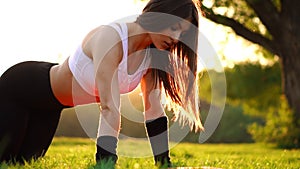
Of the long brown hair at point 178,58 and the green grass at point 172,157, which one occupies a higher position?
the long brown hair at point 178,58

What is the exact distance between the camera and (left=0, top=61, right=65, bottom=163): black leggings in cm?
362

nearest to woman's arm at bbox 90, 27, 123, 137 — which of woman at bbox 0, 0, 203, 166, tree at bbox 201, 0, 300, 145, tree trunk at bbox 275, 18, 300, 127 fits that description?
woman at bbox 0, 0, 203, 166

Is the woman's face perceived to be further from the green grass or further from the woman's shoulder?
the green grass

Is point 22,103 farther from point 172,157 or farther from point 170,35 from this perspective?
point 172,157

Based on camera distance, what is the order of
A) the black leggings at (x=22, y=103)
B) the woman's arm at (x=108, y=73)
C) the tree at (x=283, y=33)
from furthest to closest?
the tree at (x=283, y=33) → the black leggings at (x=22, y=103) → the woman's arm at (x=108, y=73)

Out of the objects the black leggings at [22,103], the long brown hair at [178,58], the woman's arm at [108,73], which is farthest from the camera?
the black leggings at [22,103]

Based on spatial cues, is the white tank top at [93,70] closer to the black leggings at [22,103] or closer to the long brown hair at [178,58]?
the long brown hair at [178,58]

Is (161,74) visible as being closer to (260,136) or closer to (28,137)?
(28,137)

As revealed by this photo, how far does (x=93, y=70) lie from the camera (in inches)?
130

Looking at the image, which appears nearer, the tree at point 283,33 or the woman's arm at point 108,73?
the woman's arm at point 108,73

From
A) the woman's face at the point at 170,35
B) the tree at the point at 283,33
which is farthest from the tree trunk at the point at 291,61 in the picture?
the woman's face at the point at 170,35

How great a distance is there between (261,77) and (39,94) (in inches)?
779

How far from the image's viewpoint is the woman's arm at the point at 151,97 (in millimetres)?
3715

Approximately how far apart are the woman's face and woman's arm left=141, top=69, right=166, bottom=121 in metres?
0.38
